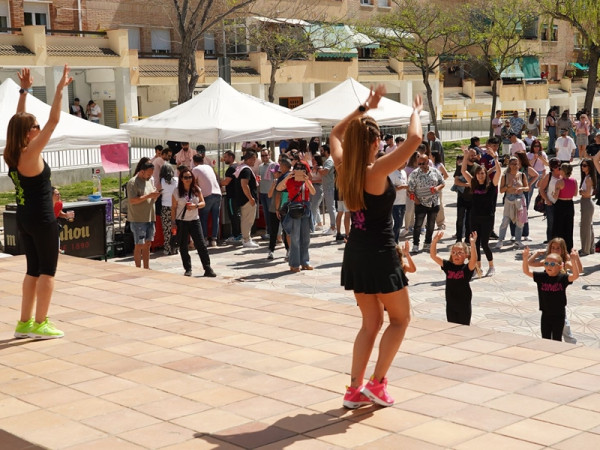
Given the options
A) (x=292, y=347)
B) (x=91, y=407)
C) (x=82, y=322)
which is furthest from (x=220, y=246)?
(x=91, y=407)

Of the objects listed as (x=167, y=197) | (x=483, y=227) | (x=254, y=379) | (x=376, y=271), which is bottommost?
(x=254, y=379)

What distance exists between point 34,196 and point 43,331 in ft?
3.83

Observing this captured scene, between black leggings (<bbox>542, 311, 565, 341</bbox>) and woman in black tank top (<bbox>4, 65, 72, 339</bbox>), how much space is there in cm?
430

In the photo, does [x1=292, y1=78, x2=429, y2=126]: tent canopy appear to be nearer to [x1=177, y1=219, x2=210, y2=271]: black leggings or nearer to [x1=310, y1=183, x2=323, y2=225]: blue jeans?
[x1=310, y1=183, x2=323, y2=225]: blue jeans

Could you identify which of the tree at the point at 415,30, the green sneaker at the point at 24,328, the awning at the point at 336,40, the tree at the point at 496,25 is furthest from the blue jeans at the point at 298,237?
the tree at the point at 496,25

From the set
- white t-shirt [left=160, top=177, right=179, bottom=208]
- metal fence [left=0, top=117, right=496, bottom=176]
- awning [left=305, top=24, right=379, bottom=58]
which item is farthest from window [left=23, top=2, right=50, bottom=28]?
white t-shirt [left=160, top=177, right=179, bottom=208]

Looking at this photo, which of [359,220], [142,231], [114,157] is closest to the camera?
[359,220]

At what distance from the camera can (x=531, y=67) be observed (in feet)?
206

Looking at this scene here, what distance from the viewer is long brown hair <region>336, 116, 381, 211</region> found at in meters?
5.40

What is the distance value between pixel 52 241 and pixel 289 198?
668 cm

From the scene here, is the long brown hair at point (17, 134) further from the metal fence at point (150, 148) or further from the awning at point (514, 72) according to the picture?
the awning at point (514, 72)

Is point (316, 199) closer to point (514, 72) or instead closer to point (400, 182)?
point (400, 182)

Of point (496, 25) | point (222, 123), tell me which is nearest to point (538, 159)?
point (222, 123)

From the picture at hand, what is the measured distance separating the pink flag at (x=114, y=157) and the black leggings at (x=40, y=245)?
10.0 meters
